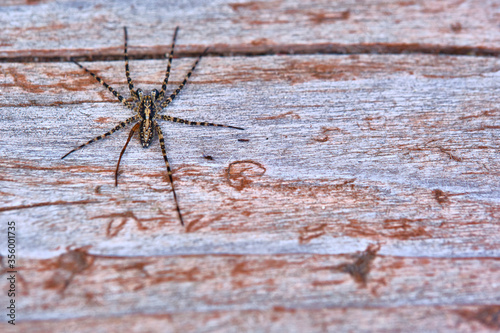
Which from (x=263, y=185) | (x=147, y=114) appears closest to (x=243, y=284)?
(x=263, y=185)

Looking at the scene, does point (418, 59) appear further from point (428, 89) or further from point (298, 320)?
point (298, 320)

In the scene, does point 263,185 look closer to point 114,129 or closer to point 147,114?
point 147,114

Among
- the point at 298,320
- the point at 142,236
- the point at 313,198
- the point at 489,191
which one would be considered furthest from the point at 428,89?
the point at 142,236

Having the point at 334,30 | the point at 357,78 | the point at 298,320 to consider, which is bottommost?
the point at 298,320

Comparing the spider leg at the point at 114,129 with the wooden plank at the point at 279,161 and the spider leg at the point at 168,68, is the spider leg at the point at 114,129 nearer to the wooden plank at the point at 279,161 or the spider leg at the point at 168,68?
the wooden plank at the point at 279,161

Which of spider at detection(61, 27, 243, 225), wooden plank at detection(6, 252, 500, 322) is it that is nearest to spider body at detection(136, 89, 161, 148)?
spider at detection(61, 27, 243, 225)

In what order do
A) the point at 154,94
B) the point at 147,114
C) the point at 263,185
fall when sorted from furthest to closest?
the point at 154,94
the point at 147,114
the point at 263,185

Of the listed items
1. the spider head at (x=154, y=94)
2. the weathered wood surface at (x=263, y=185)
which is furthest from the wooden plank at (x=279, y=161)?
the spider head at (x=154, y=94)

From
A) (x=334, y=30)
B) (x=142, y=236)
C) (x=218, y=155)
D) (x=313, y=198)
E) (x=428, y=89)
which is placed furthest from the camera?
(x=334, y=30)
